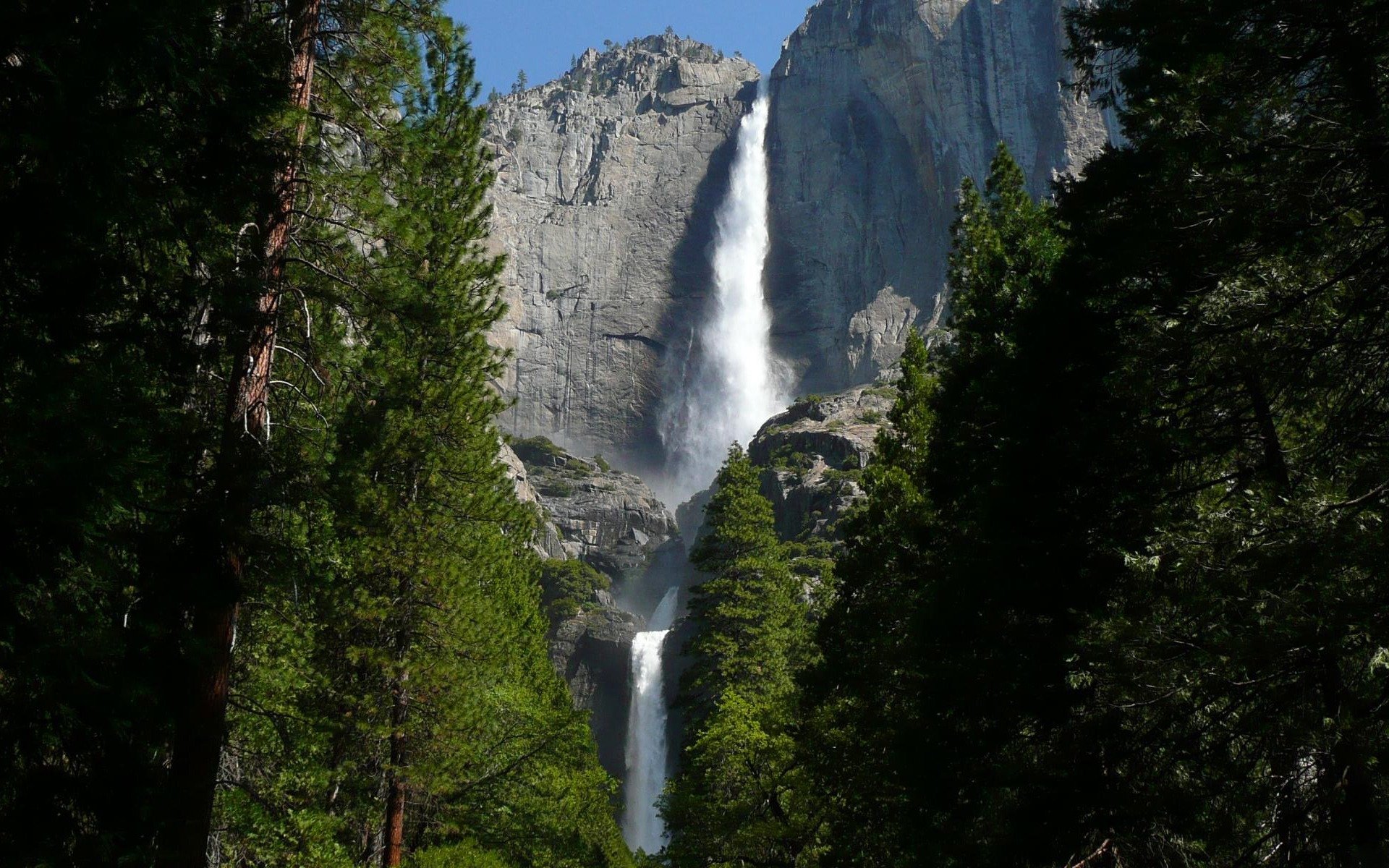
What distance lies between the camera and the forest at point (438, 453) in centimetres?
457

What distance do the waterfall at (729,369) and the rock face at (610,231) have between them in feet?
6.91

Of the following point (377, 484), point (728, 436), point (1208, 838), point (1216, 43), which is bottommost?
point (1208, 838)

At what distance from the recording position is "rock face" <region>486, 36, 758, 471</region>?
3878 inches

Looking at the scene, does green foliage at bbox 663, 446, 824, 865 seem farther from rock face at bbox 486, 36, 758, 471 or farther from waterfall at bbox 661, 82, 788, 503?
rock face at bbox 486, 36, 758, 471

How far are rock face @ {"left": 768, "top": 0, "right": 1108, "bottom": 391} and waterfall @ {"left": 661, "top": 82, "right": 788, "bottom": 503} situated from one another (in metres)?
2.12

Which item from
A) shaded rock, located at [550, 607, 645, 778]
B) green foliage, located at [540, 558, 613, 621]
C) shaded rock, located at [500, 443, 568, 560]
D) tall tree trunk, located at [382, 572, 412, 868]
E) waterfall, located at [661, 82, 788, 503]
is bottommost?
tall tree trunk, located at [382, 572, 412, 868]

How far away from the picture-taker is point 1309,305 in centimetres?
592

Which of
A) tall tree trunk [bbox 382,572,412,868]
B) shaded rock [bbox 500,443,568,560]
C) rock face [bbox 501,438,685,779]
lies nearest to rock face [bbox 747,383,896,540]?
rock face [bbox 501,438,685,779]

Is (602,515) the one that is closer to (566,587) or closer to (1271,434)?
(566,587)

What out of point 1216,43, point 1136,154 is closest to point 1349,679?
point 1216,43

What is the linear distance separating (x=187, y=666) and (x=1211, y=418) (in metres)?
8.10

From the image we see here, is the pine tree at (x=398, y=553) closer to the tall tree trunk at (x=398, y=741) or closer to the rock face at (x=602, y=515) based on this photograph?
the tall tree trunk at (x=398, y=741)

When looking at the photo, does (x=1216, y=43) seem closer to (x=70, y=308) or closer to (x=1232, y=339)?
(x=1232, y=339)

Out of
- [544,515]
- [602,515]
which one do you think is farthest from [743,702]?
[602,515]
